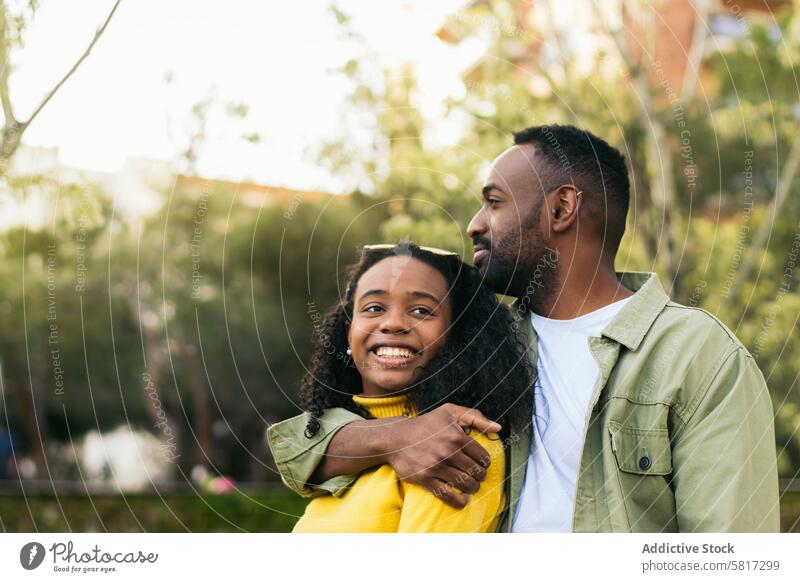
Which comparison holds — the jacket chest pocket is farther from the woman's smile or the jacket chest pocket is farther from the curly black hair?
the woman's smile

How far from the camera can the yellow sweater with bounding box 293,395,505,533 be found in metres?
2.61

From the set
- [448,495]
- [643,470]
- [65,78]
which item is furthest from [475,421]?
[65,78]

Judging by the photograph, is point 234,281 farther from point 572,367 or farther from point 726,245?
point 572,367

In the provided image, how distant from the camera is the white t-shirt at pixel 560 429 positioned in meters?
2.72

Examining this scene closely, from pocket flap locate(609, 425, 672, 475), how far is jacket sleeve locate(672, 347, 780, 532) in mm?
36

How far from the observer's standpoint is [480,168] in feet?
20.0

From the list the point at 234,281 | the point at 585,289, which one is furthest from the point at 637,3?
the point at 585,289

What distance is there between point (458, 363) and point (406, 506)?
0.46 metres

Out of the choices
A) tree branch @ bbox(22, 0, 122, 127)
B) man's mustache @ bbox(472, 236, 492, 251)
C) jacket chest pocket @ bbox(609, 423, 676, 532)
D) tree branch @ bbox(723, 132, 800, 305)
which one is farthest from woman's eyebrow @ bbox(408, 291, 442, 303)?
tree branch @ bbox(723, 132, 800, 305)

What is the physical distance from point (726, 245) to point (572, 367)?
5.32 meters
